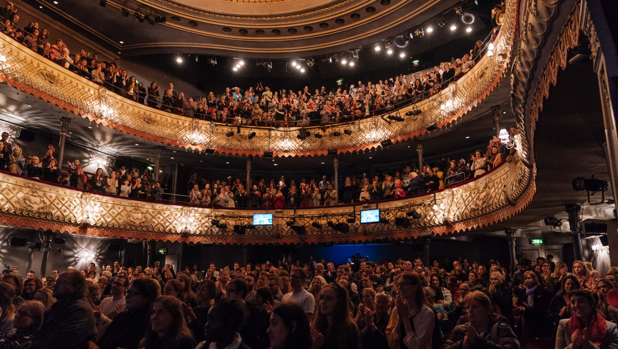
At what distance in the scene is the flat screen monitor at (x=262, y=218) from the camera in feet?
49.2

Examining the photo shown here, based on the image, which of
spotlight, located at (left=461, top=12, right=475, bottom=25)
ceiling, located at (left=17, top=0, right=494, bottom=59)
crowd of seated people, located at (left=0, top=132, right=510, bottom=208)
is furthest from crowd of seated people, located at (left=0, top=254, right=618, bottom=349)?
ceiling, located at (left=17, top=0, right=494, bottom=59)

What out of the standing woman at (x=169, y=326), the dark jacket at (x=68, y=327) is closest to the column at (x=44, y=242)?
the dark jacket at (x=68, y=327)

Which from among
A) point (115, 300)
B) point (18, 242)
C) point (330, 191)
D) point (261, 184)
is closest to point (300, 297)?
point (115, 300)

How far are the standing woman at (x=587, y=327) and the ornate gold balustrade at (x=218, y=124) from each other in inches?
228

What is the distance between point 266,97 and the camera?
60.2 ft

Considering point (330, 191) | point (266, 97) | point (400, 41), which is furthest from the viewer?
point (266, 97)

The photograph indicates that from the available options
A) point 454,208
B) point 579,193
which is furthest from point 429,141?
point 579,193

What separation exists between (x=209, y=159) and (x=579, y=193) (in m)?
14.4

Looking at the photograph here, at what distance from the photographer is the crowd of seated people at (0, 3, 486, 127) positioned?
12.5 m

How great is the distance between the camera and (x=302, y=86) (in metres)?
21.2

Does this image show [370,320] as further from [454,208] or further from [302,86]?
[302,86]

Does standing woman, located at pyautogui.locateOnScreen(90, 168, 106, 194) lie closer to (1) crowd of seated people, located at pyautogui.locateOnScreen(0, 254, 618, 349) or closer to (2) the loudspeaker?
(2) the loudspeaker

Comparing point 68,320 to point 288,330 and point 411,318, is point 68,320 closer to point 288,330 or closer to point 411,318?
point 288,330

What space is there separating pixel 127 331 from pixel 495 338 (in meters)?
2.73
